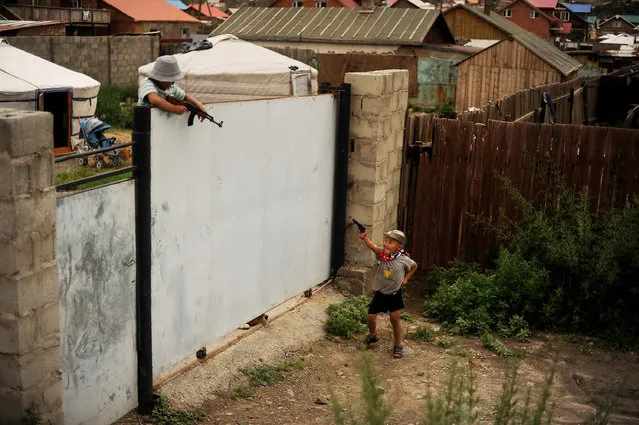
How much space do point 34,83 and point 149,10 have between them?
31.2 meters

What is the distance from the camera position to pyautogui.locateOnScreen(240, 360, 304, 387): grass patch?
19.2 feet

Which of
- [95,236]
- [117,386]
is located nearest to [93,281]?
[95,236]

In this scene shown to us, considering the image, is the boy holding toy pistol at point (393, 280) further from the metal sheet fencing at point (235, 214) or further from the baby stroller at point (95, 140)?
the baby stroller at point (95, 140)

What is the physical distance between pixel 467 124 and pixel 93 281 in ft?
15.7

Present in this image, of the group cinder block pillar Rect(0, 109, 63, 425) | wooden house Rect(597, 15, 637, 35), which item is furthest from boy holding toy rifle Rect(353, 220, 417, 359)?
wooden house Rect(597, 15, 637, 35)

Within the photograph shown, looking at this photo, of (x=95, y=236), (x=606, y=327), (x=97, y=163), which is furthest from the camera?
(x=97, y=163)

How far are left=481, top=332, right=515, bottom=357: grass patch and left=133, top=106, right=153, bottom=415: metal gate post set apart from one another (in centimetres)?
302

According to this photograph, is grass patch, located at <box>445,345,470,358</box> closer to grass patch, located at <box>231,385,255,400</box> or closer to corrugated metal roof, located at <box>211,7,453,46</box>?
grass patch, located at <box>231,385,255,400</box>

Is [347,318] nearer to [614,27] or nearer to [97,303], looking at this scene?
[97,303]

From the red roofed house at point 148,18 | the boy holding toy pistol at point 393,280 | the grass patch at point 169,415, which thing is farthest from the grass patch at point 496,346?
the red roofed house at point 148,18

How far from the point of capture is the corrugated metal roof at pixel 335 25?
2739 cm

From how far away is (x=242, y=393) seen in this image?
563cm

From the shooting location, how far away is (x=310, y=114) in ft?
23.4

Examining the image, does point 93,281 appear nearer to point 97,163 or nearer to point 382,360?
point 382,360
